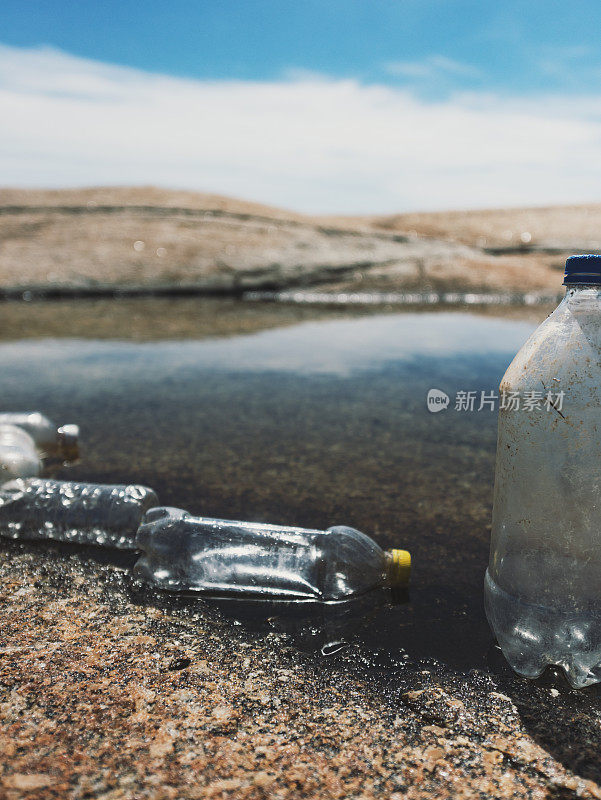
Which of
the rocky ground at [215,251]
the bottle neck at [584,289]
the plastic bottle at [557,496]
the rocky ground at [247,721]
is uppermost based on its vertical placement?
the rocky ground at [215,251]

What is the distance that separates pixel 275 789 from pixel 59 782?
14.0 inches

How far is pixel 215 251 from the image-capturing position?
9.30 metres

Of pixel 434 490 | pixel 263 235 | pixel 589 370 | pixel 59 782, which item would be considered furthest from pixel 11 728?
pixel 263 235

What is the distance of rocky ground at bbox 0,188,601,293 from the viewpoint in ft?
29.5

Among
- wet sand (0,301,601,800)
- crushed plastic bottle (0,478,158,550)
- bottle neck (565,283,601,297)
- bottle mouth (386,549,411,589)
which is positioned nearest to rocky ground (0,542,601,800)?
wet sand (0,301,601,800)

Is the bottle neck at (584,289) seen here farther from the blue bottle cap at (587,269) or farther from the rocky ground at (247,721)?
the rocky ground at (247,721)

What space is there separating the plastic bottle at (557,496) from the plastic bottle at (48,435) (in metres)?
1.99

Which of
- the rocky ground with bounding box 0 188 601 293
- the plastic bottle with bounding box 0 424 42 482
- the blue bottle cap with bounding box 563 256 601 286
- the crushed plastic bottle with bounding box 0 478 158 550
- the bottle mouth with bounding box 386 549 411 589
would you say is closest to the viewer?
the blue bottle cap with bounding box 563 256 601 286

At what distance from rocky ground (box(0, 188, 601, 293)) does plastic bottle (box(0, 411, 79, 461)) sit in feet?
20.6

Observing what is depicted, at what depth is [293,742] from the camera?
1163mm

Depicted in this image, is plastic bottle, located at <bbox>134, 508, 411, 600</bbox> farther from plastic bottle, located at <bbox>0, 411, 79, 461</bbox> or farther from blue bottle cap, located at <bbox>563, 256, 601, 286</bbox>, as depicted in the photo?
plastic bottle, located at <bbox>0, 411, 79, 461</bbox>

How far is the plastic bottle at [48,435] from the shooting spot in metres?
2.84

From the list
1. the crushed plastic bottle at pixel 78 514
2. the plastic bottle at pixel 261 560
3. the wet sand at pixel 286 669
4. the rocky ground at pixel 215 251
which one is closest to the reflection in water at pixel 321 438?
the wet sand at pixel 286 669

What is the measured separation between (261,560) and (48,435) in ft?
5.15
